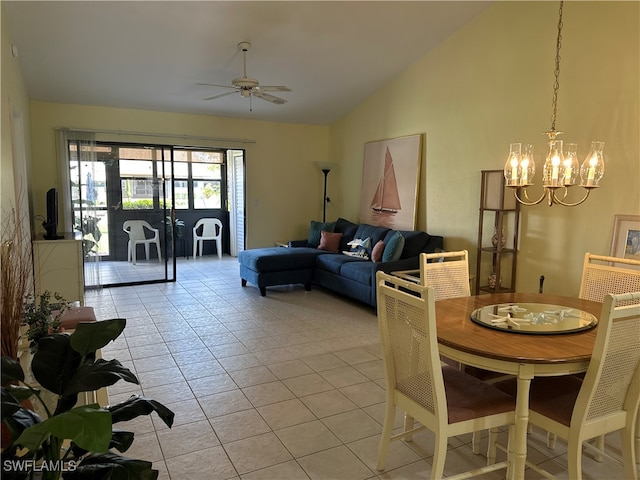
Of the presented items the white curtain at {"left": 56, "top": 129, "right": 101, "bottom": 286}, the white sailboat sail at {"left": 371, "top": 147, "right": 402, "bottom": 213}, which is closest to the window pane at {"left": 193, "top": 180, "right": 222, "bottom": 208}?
the white curtain at {"left": 56, "top": 129, "right": 101, "bottom": 286}

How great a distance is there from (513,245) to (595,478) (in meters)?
2.58

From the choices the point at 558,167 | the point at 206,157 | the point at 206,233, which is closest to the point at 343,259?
the point at 558,167

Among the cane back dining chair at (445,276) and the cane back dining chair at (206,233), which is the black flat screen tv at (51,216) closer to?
the cane back dining chair at (206,233)

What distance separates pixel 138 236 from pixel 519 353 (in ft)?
18.5

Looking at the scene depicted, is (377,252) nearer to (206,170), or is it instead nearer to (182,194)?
(206,170)

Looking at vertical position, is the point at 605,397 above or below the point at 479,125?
below

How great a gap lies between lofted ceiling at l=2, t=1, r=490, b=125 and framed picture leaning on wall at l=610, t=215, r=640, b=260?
8.26 ft

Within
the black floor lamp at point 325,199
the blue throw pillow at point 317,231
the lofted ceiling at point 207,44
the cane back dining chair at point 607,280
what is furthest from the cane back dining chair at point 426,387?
the black floor lamp at point 325,199

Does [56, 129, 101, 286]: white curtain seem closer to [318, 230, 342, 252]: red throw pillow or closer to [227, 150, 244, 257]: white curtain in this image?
[227, 150, 244, 257]: white curtain

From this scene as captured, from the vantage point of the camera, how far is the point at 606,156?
139 inches

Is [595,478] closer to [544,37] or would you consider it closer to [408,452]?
[408,452]

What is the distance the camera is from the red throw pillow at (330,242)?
6.21 metres

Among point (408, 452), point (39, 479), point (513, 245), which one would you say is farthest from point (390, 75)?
point (39, 479)

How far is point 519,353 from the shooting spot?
179 centimetres
